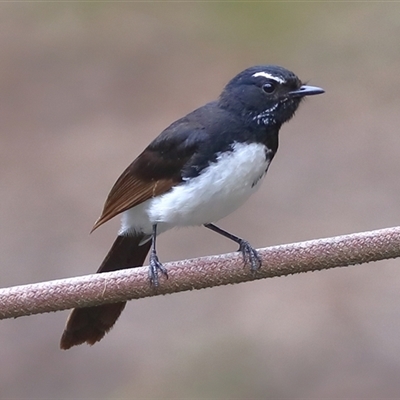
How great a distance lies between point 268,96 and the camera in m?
3.86

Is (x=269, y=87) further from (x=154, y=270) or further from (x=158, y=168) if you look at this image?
(x=154, y=270)

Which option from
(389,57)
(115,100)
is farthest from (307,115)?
(115,100)

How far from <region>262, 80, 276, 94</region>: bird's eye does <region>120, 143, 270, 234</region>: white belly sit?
0.83 feet

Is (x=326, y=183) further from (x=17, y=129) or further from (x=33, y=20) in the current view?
(x=33, y=20)

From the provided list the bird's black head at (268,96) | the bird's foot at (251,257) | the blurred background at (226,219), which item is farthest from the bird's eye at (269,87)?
the blurred background at (226,219)

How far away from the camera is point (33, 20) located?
37.4 ft

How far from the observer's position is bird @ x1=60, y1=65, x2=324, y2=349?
12.2 feet

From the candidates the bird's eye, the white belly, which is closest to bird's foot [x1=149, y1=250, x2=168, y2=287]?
the white belly

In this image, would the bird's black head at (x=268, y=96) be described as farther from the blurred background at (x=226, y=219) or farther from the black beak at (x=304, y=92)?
the blurred background at (x=226, y=219)

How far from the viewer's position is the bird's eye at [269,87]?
3869mm

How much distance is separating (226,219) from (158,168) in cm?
409

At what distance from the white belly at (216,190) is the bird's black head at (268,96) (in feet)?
0.50

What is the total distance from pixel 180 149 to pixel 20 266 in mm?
A: 3922

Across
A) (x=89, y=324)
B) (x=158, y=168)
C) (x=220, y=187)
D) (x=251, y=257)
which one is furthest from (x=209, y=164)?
(x=89, y=324)
